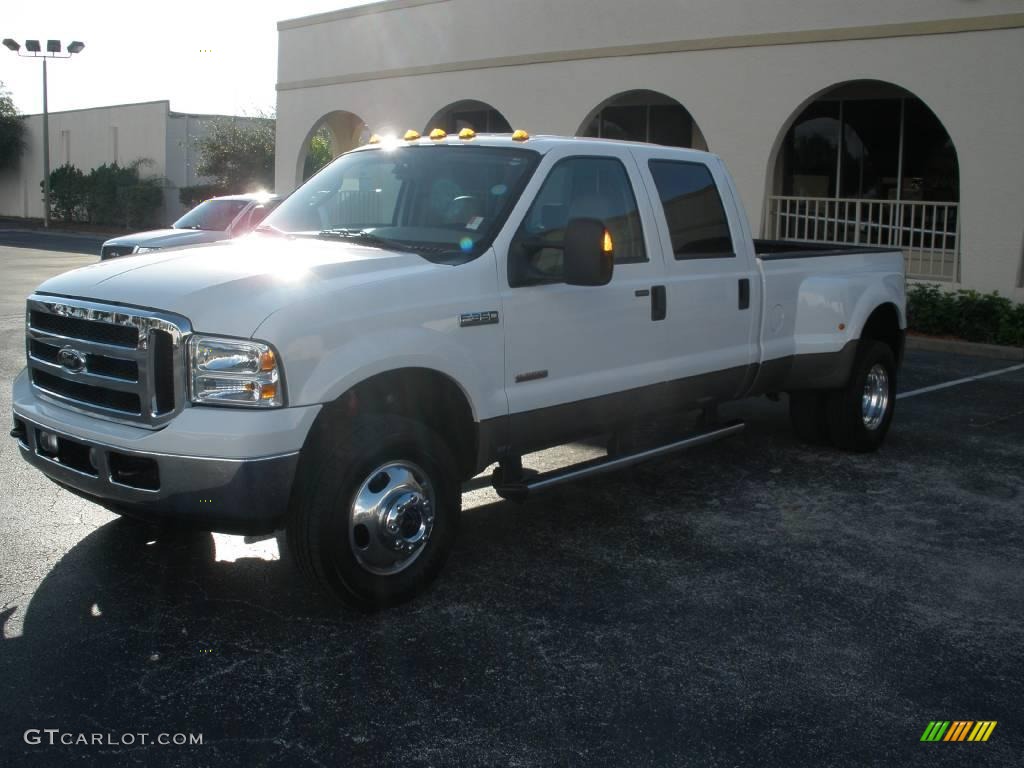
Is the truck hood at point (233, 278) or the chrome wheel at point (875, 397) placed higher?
the truck hood at point (233, 278)

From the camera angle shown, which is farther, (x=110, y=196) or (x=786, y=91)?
(x=110, y=196)

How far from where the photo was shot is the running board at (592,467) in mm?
5586

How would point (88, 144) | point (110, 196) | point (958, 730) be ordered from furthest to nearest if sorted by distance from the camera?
point (88, 144)
point (110, 196)
point (958, 730)

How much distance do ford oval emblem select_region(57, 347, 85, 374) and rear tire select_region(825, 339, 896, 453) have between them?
5131 millimetres

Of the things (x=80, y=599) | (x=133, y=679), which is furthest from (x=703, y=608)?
(x=80, y=599)

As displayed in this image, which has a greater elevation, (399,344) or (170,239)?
(170,239)

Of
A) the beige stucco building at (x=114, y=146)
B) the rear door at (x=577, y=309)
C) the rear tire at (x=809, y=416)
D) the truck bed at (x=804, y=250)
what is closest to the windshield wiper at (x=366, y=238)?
the rear door at (x=577, y=309)

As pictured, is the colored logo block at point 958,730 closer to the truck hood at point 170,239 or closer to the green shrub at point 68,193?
the truck hood at point 170,239

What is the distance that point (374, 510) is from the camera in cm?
489

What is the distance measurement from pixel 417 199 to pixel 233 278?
1.47 metres

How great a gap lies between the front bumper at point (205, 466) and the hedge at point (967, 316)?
11.1 m

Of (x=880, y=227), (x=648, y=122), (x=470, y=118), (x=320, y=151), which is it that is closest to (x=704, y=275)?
(x=880, y=227)

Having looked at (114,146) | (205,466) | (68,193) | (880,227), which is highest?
(114,146)

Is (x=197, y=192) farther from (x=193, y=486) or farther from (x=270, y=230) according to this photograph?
(x=193, y=486)
